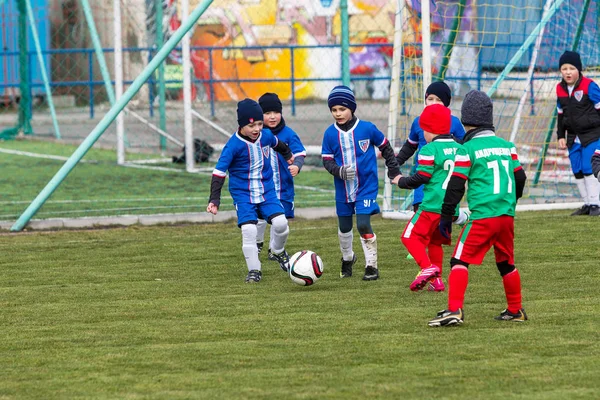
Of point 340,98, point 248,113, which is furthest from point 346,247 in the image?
point 248,113

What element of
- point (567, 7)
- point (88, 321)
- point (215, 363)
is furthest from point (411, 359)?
point (567, 7)

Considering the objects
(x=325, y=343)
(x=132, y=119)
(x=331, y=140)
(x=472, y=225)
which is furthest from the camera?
(x=132, y=119)

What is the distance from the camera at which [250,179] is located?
886 cm

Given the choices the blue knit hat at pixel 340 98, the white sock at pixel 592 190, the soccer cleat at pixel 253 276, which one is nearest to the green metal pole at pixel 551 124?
the white sock at pixel 592 190

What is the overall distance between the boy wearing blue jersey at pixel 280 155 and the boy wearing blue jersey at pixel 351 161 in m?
0.56

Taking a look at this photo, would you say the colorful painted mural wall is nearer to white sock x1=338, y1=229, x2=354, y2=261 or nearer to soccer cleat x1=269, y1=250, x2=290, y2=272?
soccer cleat x1=269, y1=250, x2=290, y2=272

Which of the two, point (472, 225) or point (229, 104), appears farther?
point (229, 104)

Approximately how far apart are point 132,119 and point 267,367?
58.0ft

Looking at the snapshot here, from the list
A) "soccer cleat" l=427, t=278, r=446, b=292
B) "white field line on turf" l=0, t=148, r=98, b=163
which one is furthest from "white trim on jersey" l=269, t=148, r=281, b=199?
"white field line on turf" l=0, t=148, r=98, b=163

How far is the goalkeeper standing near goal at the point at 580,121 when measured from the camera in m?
11.7

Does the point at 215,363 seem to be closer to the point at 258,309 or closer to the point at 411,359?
the point at 411,359

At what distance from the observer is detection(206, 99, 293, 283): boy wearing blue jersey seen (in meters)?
8.70

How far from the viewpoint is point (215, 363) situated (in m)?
5.84

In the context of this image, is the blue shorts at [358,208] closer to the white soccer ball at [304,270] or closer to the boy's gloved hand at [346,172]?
the boy's gloved hand at [346,172]
